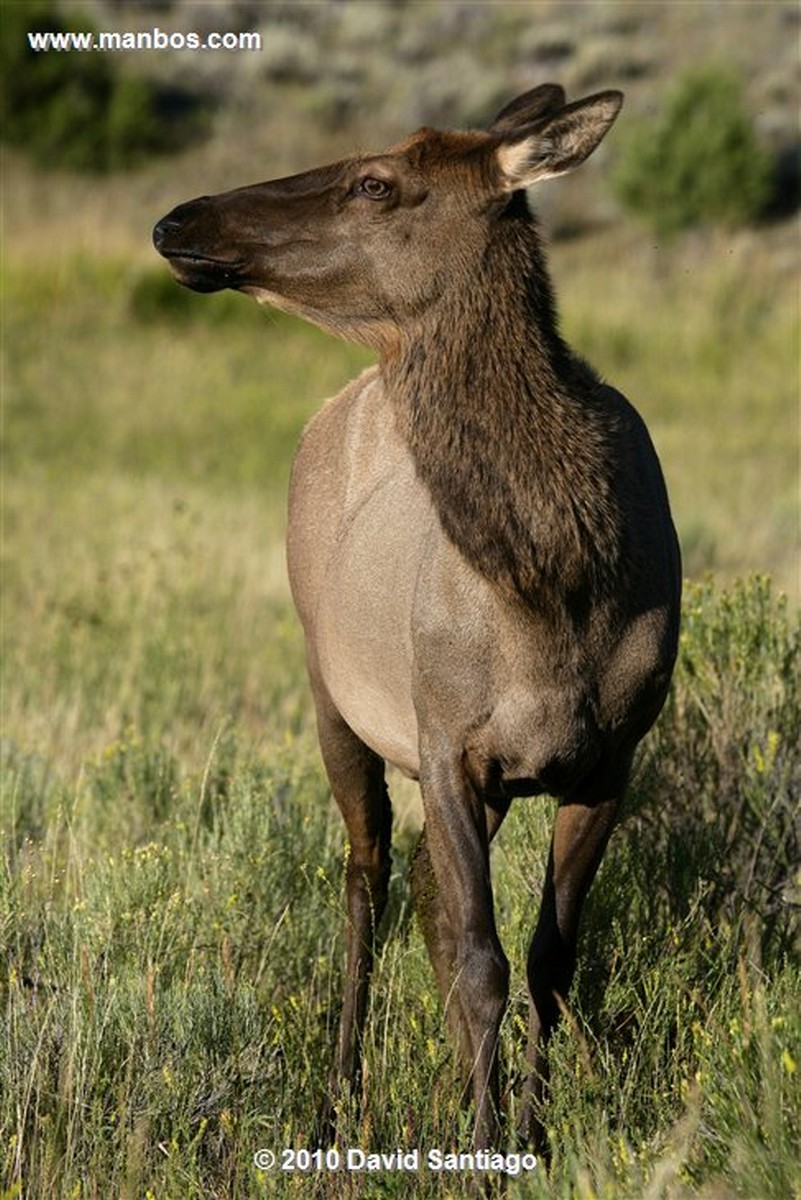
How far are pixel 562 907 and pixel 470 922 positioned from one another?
0.33 meters

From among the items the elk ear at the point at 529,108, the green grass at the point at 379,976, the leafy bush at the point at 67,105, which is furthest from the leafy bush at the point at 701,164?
the elk ear at the point at 529,108

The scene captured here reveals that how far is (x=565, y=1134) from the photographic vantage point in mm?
4410

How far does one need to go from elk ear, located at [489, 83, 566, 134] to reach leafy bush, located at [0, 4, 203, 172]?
26991 mm

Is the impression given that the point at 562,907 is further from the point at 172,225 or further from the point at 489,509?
the point at 172,225

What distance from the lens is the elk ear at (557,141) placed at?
4906mm

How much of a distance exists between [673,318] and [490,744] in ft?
64.6

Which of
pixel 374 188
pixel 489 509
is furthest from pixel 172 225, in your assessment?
pixel 489 509

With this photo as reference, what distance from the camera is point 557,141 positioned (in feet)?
16.3

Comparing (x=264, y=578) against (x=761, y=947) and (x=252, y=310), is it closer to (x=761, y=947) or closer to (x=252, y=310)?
(x=761, y=947)

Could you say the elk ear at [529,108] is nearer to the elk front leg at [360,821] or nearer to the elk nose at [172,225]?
the elk nose at [172,225]

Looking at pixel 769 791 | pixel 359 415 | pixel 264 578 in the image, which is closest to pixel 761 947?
pixel 769 791

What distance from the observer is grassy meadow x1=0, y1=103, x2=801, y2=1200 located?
469 cm

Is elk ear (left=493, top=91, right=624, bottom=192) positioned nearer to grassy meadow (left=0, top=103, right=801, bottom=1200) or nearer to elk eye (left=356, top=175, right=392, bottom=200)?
elk eye (left=356, top=175, right=392, bottom=200)

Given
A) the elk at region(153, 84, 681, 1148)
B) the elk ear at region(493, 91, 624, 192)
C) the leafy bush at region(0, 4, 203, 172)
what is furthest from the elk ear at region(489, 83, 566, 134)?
the leafy bush at region(0, 4, 203, 172)
